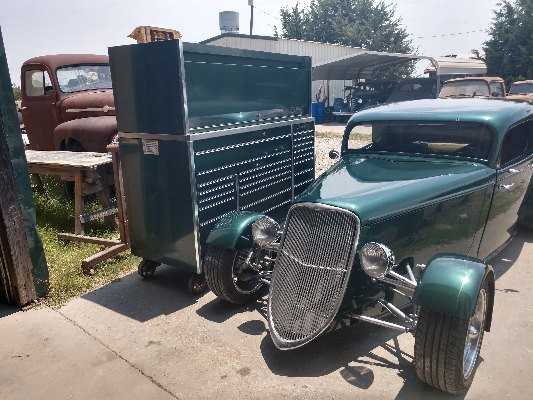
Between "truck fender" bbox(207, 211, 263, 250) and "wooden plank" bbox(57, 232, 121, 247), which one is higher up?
"truck fender" bbox(207, 211, 263, 250)

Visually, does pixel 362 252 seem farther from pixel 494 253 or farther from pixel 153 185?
pixel 494 253

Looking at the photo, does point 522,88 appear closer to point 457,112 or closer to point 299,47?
point 299,47

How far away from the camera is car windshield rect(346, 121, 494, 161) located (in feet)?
13.1

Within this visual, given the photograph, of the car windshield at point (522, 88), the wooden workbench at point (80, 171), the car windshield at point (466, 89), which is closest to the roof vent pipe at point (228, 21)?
the car windshield at point (522, 88)

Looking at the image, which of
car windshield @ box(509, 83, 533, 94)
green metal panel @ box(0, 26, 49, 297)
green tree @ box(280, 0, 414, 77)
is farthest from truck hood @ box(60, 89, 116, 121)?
green tree @ box(280, 0, 414, 77)

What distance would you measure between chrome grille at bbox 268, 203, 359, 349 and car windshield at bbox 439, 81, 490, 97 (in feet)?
37.4

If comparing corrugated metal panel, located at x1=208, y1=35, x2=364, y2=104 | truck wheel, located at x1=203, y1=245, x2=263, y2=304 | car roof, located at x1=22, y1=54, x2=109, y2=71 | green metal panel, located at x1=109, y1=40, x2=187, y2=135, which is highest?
corrugated metal panel, located at x1=208, y1=35, x2=364, y2=104

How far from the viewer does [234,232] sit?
3711 millimetres

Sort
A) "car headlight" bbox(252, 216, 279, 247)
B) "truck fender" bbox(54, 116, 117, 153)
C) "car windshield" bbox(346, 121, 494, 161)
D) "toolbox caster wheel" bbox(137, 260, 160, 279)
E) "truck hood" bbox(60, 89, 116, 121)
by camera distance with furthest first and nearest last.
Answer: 1. "truck hood" bbox(60, 89, 116, 121)
2. "truck fender" bbox(54, 116, 117, 153)
3. "toolbox caster wheel" bbox(137, 260, 160, 279)
4. "car windshield" bbox(346, 121, 494, 161)
5. "car headlight" bbox(252, 216, 279, 247)

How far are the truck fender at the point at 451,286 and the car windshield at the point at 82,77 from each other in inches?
272

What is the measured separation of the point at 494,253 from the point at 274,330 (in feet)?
8.64

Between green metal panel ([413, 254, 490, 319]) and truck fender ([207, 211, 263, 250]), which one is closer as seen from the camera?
green metal panel ([413, 254, 490, 319])

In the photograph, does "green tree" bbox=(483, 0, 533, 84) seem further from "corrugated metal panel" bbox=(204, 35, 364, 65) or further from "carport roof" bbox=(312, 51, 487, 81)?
"corrugated metal panel" bbox=(204, 35, 364, 65)

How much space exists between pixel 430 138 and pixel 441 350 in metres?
2.17
